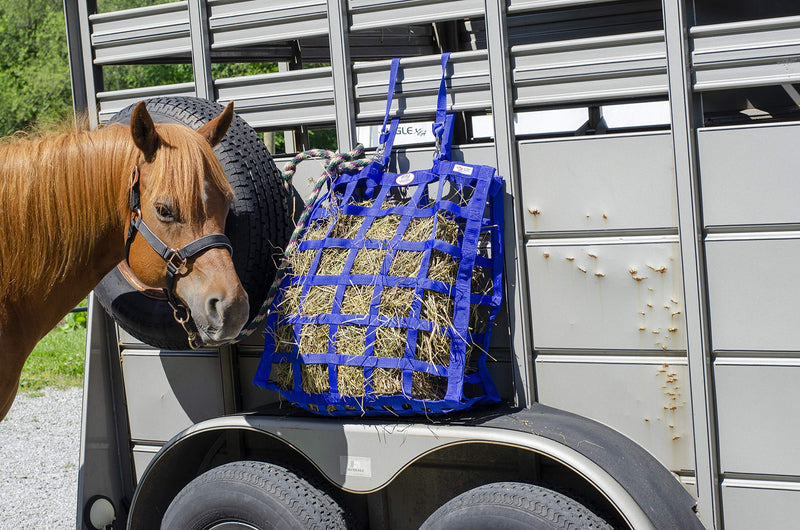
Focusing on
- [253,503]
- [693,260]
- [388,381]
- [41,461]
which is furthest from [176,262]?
[41,461]

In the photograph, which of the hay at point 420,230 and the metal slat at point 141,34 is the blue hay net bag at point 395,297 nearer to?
the hay at point 420,230

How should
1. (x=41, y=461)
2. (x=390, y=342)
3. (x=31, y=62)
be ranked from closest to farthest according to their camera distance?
(x=390, y=342) < (x=41, y=461) < (x=31, y=62)

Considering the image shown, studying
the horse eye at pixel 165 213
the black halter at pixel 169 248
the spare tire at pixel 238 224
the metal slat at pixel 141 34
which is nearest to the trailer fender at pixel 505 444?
the spare tire at pixel 238 224

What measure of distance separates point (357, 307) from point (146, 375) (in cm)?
138

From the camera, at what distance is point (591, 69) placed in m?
2.77

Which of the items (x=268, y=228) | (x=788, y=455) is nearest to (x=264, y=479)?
(x=268, y=228)

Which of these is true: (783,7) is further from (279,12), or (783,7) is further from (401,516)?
(401,516)

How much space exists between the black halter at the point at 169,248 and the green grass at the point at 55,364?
650 centimetres

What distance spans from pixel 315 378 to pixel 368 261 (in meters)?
0.47

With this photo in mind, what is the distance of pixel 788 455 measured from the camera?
2518 mm

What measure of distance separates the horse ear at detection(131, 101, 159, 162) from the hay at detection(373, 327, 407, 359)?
1054 millimetres

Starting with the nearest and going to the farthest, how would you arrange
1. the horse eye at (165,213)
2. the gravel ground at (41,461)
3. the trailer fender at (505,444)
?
the trailer fender at (505,444) → the horse eye at (165,213) → the gravel ground at (41,461)

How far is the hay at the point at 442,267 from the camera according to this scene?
269cm

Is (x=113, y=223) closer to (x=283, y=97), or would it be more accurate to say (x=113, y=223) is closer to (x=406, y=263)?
(x=283, y=97)
